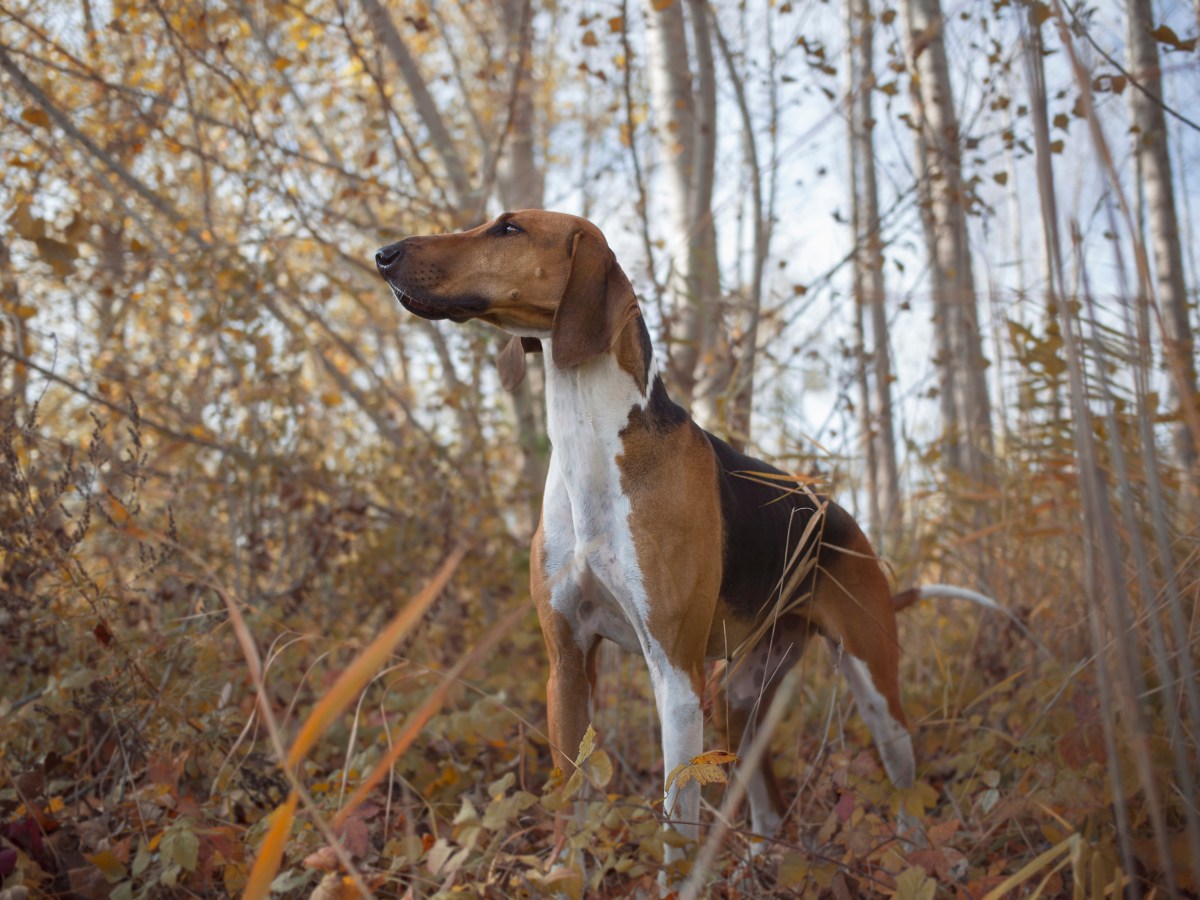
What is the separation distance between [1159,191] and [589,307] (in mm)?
5008

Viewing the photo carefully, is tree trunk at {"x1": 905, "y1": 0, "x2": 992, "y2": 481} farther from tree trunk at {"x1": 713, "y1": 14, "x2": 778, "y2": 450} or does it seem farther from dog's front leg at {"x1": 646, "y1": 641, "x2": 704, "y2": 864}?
dog's front leg at {"x1": 646, "y1": 641, "x2": 704, "y2": 864}

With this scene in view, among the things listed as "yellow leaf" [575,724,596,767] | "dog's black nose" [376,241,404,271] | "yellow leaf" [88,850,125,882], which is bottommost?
"yellow leaf" [88,850,125,882]

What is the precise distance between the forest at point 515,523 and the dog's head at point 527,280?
0.83 metres

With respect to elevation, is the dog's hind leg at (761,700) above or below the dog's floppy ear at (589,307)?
below

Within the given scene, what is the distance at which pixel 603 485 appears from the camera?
9.62 ft

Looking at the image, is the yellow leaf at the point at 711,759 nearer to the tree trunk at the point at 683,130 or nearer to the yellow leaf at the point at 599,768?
the yellow leaf at the point at 599,768

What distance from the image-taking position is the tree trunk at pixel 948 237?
5.93 metres

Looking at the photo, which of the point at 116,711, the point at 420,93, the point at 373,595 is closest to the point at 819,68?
the point at 420,93

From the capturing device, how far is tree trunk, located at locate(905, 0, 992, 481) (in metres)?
5.93

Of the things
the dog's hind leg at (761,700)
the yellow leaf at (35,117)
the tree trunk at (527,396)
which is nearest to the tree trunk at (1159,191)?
the dog's hind leg at (761,700)

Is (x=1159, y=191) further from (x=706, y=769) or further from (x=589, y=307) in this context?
(x=706, y=769)

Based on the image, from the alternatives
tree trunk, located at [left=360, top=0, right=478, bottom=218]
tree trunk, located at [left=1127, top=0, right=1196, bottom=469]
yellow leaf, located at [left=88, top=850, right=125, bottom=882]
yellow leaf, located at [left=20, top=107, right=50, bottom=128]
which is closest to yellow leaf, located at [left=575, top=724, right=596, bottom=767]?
yellow leaf, located at [left=88, top=850, right=125, bottom=882]

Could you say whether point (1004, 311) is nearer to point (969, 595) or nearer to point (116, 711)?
point (969, 595)

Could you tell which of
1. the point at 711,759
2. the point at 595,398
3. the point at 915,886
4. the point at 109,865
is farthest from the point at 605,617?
the point at 109,865
